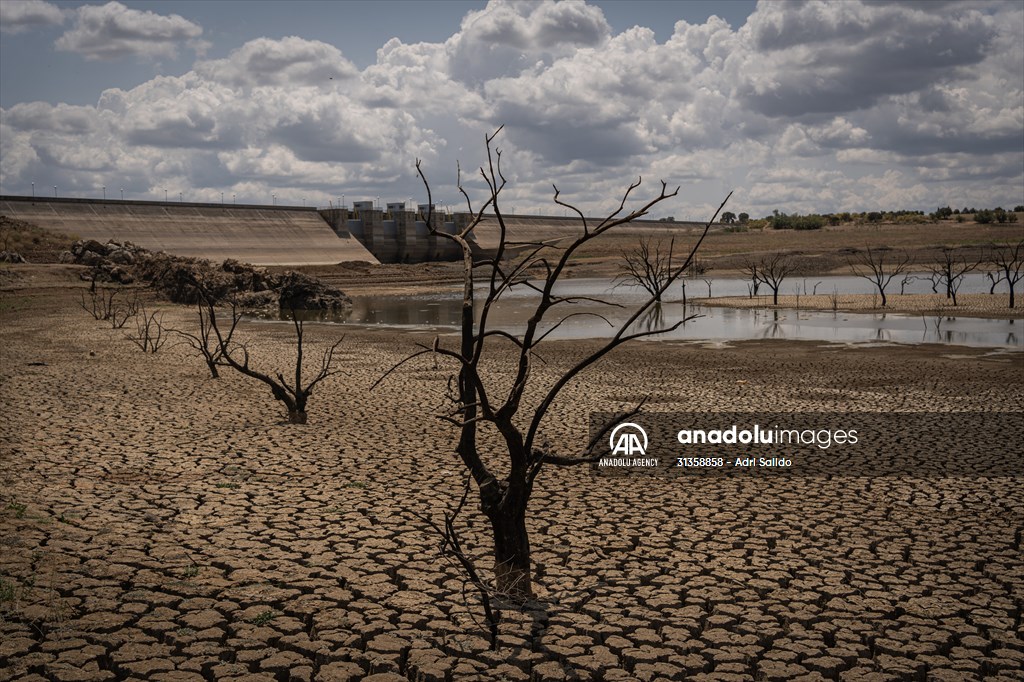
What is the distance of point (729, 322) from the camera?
27.4m

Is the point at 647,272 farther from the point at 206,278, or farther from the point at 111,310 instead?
the point at 111,310

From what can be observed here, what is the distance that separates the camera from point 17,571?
5426 mm

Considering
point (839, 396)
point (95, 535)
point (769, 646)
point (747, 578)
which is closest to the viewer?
point (769, 646)

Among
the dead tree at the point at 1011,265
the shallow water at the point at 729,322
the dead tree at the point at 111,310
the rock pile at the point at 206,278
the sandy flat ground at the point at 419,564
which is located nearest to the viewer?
the sandy flat ground at the point at 419,564

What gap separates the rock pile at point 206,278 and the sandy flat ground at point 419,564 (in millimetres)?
24383

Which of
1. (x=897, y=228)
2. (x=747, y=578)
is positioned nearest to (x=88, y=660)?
(x=747, y=578)

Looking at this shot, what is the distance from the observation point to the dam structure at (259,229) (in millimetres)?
53188

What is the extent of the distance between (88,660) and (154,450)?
4820mm

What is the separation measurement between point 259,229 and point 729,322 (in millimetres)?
46065

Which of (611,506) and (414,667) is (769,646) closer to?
(414,667)

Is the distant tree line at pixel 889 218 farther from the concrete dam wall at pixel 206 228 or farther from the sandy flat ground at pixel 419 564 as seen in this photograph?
the sandy flat ground at pixel 419 564
